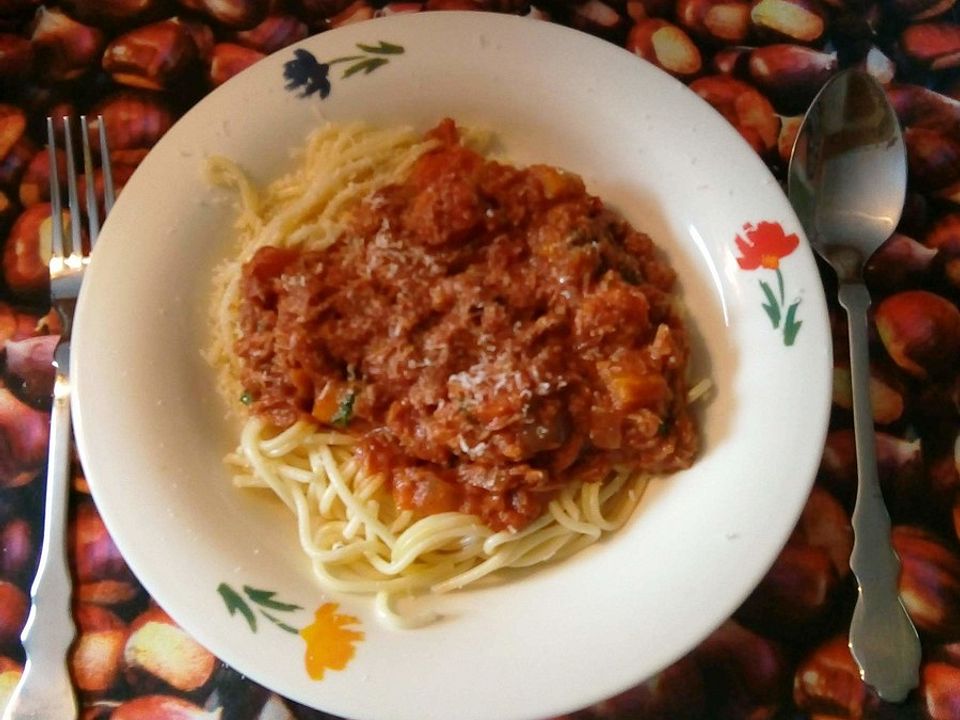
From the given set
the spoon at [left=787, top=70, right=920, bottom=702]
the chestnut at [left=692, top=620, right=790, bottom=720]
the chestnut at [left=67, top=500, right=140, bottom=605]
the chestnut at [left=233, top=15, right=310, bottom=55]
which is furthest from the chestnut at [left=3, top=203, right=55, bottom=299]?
the spoon at [left=787, top=70, right=920, bottom=702]

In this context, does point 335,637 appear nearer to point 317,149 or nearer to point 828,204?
point 317,149

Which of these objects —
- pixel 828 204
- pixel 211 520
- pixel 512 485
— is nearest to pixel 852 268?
pixel 828 204

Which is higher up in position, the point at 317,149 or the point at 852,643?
the point at 317,149

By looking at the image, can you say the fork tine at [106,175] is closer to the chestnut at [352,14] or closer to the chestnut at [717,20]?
the chestnut at [352,14]

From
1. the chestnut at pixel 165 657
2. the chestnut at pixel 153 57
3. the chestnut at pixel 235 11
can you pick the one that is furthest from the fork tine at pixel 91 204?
the chestnut at pixel 165 657

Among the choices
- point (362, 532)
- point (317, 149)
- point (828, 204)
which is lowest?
point (362, 532)

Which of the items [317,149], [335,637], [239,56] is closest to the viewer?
[335,637]

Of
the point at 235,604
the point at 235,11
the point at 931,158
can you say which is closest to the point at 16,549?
the point at 235,604
